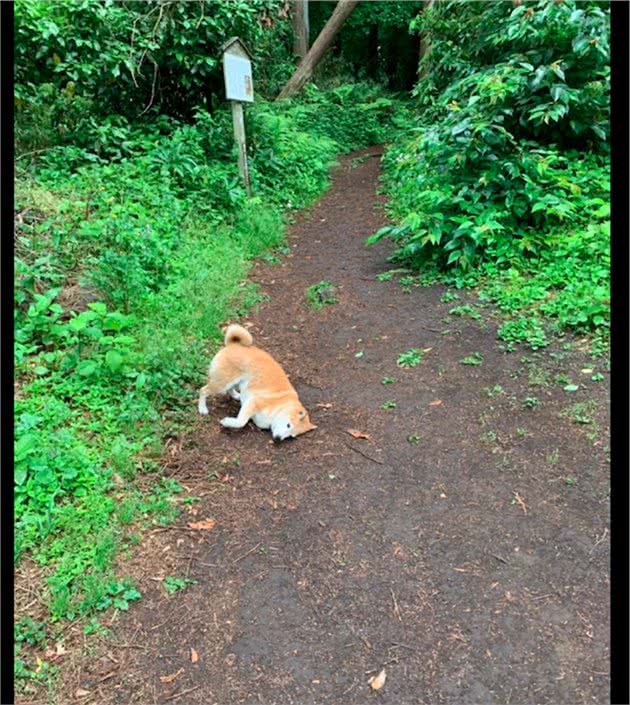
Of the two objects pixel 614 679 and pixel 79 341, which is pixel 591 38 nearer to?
pixel 79 341

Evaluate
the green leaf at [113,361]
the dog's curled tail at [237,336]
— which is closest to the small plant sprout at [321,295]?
the dog's curled tail at [237,336]

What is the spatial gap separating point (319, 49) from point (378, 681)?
1838 centimetres

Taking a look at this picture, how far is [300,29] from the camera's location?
19.5 meters

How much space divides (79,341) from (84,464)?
1.50 meters

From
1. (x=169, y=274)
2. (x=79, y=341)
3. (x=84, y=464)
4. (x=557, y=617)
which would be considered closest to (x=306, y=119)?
(x=169, y=274)

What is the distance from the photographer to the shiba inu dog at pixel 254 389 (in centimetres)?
428

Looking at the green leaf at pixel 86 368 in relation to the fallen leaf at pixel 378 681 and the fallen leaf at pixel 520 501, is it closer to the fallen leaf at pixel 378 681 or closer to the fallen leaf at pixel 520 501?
the fallen leaf at pixel 378 681

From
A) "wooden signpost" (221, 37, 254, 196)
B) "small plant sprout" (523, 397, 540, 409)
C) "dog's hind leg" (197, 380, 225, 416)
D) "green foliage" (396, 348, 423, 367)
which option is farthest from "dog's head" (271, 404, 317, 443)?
"wooden signpost" (221, 37, 254, 196)

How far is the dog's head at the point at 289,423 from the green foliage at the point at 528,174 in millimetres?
2647

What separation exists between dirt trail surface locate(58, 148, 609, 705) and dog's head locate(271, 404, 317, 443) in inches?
3.7

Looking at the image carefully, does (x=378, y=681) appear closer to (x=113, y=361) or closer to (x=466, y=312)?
(x=113, y=361)

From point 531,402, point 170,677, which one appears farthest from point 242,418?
point 531,402

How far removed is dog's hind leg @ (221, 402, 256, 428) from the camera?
4.37 metres

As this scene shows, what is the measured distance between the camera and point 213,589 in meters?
3.05
